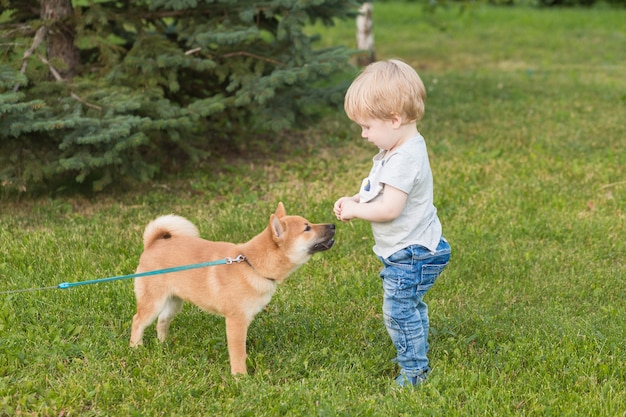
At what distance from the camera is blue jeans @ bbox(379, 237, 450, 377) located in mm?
4137

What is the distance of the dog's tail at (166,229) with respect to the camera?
464 centimetres

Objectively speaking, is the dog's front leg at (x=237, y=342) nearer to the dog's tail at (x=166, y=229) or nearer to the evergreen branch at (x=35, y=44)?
the dog's tail at (x=166, y=229)

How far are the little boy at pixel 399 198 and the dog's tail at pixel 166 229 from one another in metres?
1.06

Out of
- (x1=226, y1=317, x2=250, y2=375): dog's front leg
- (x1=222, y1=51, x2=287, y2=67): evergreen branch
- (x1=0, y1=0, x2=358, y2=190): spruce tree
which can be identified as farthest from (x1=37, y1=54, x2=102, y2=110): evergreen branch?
(x1=226, y1=317, x2=250, y2=375): dog's front leg

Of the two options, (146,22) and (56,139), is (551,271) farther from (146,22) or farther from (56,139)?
(146,22)

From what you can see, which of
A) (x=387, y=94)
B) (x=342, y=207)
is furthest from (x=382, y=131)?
(x=342, y=207)

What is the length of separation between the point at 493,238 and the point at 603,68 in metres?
9.48

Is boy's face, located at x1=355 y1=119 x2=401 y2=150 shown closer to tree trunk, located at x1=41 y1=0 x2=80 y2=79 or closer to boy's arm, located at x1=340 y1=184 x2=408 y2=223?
boy's arm, located at x1=340 y1=184 x2=408 y2=223

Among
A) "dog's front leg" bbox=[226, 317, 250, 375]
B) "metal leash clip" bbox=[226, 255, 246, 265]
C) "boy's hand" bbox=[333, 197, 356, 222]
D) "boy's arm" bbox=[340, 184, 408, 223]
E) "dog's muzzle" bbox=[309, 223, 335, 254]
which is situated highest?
"boy's arm" bbox=[340, 184, 408, 223]

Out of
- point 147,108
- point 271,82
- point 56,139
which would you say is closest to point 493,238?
point 271,82

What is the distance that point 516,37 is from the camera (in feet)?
60.6

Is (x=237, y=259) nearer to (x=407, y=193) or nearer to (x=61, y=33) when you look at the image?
(x=407, y=193)

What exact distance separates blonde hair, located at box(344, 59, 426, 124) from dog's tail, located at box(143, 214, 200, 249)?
1.33 meters


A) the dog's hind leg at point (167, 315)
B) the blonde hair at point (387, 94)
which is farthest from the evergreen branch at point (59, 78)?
the blonde hair at point (387, 94)
